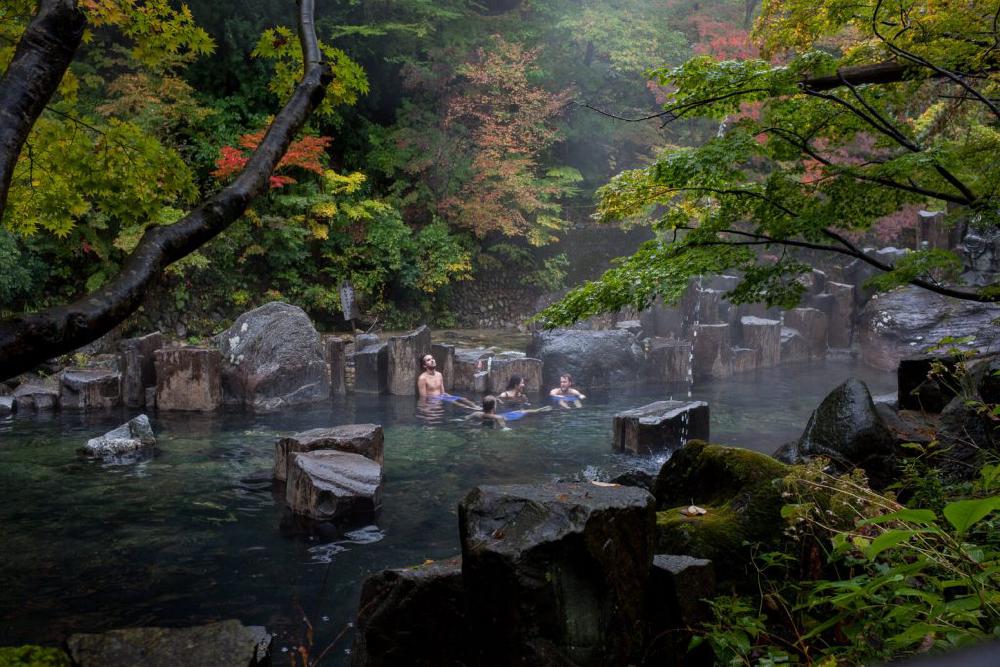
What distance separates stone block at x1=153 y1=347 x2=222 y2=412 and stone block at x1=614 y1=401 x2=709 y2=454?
7.09 meters

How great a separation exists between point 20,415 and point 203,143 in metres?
8.04

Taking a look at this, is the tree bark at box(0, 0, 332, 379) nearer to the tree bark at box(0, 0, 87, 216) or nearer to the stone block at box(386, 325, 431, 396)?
the tree bark at box(0, 0, 87, 216)

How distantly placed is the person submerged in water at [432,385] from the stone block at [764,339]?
792 centimetres

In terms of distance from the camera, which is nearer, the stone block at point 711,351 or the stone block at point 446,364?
the stone block at point 446,364

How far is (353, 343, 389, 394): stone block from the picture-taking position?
44.0 feet

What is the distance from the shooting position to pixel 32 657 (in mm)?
3133

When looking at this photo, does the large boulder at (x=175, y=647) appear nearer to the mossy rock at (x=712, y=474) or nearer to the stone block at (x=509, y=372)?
the mossy rock at (x=712, y=474)

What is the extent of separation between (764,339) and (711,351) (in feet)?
7.05

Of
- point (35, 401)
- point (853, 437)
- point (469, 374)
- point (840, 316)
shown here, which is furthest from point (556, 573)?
point (840, 316)

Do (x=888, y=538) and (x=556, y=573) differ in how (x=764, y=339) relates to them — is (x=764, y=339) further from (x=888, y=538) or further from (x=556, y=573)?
(x=888, y=538)

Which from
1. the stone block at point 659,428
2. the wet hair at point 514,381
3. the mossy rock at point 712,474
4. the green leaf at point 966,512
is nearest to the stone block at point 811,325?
the wet hair at point 514,381

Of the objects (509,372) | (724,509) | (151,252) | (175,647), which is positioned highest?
(151,252)

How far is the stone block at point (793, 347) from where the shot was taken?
56.7 ft

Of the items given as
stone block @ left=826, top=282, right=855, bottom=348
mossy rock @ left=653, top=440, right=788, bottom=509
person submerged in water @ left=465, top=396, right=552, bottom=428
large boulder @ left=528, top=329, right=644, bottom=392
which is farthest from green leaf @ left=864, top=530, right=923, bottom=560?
stone block @ left=826, top=282, right=855, bottom=348
